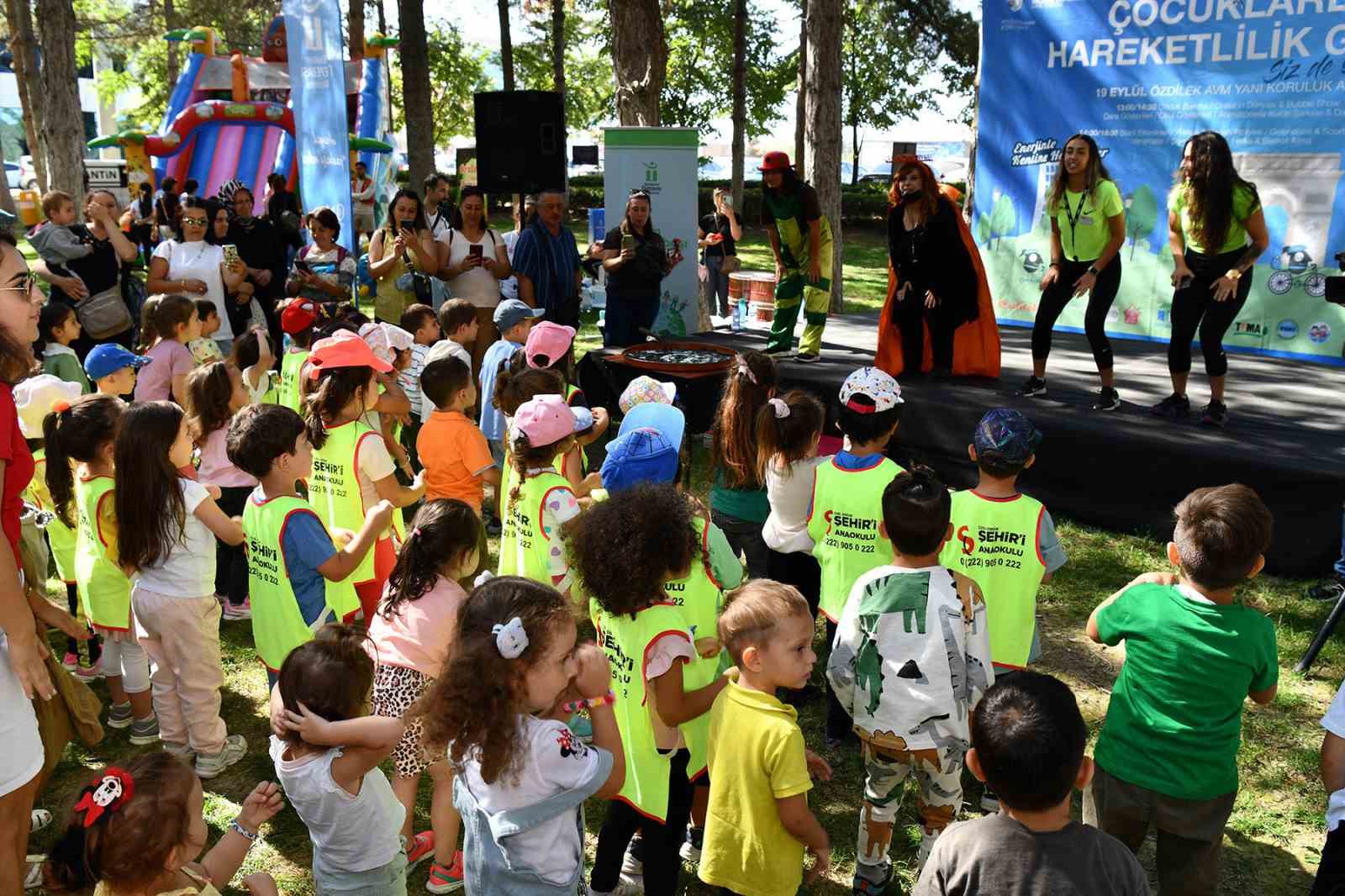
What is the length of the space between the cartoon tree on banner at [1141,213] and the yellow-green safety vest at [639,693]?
7.87m

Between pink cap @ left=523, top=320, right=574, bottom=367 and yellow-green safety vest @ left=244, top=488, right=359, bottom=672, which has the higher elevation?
pink cap @ left=523, top=320, right=574, bottom=367

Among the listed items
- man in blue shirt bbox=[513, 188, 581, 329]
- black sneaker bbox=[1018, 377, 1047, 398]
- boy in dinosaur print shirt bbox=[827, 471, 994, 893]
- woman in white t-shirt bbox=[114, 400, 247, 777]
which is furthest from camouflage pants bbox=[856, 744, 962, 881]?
man in blue shirt bbox=[513, 188, 581, 329]

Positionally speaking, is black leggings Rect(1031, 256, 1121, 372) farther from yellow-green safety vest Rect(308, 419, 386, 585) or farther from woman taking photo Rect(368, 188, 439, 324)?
woman taking photo Rect(368, 188, 439, 324)

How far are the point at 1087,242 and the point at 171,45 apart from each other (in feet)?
103

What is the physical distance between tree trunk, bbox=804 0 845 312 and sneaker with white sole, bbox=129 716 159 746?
27.8 ft

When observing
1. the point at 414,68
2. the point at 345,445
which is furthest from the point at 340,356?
the point at 414,68

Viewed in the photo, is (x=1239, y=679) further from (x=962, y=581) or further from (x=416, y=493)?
(x=416, y=493)

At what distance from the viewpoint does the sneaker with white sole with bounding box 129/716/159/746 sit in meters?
3.95

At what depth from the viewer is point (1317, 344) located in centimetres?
798

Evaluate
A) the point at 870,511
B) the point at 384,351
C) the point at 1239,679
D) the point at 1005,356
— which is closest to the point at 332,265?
the point at 384,351

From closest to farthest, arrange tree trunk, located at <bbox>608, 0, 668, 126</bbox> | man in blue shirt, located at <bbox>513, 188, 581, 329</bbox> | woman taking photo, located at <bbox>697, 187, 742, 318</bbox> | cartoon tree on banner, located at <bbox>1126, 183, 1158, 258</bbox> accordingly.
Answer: man in blue shirt, located at <bbox>513, 188, 581, 329</bbox> < cartoon tree on banner, located at <bbox>1126, 183, 1158, 258</bbox> < tree trunk, located at <bbox>608, 0, 668, 126</bbox> < woman taking photo, located at <bbox>697, 187, 742, 318</bbox>

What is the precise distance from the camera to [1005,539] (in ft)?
9.93

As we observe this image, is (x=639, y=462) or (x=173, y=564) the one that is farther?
(x=173, y=564)

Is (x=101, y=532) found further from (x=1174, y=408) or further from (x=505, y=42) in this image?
(x=505, y=42)
